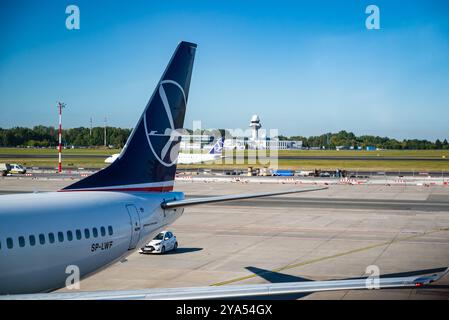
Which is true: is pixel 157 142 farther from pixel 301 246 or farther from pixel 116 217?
pixel 301 246

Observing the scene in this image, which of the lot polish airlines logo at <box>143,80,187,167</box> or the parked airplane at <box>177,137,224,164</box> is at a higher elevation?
the lot polish airlines logo at <box>143,80,187,167</box>

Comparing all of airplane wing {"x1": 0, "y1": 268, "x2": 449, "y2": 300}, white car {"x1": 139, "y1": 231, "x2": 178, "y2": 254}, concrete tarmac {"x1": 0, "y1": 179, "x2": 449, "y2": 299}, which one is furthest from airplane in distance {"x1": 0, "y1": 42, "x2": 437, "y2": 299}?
white car {"x1": 139, "y1": 231, "x2": 178, "y2": 254}

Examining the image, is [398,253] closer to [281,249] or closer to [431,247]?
[431,247]

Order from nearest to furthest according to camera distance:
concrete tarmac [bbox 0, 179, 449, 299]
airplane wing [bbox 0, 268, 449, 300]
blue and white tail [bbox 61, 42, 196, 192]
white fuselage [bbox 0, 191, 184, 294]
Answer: airplane wing [bbox 0, 268, 449, 300] → white fuselage [bbox 0, 191, 184, 294] → blue and white tail [bbox 61, 42, 196, 192] → concrete tarmac [bbox 0, 179, 449, 299]

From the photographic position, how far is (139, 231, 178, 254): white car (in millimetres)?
33438

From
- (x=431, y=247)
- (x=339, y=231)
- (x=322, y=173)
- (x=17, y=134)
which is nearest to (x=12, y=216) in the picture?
(x=431, y=247)

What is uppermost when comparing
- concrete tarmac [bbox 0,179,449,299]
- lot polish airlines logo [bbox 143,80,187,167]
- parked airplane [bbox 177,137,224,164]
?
lot polish airlines logo [bbox 143,80,187,167]

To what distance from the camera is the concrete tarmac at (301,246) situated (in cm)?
2712

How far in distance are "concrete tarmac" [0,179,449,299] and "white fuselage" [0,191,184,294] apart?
561 cm

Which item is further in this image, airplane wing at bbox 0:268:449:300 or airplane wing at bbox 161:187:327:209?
airplane wing at bbox 161:187:327:209

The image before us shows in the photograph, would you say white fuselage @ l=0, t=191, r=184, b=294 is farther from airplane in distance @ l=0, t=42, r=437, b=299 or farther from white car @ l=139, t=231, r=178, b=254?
white car @ l=139, t=231, r=178, b=254

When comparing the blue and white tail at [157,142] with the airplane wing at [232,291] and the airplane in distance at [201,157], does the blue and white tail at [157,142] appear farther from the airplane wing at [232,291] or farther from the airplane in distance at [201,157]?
the airplane in distance at [201,157]

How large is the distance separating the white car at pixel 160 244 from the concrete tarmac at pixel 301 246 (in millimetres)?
516

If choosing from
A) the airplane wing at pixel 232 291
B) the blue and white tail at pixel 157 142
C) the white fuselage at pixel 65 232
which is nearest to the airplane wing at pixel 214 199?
the white fuselage at pixel 65 232
